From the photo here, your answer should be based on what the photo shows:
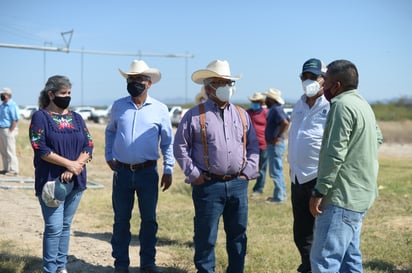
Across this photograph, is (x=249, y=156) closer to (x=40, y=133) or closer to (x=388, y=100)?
(x=40, y=133)

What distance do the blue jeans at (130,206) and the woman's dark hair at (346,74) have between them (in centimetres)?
224

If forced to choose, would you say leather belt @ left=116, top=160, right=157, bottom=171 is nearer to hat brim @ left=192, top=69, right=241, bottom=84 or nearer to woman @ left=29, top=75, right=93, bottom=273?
woman @ left=29, top=75, right=93, bottom=273

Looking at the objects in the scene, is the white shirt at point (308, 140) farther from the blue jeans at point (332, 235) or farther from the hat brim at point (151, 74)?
the hat brim at point (151, 74)

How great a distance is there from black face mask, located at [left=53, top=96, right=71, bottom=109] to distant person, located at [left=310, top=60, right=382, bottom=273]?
247 cm

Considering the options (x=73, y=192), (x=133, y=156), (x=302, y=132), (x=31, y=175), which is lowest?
(x=31, y=175)

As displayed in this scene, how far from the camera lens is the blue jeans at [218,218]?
4547 mm

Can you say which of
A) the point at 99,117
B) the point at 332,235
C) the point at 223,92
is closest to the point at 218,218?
the point at 223,92

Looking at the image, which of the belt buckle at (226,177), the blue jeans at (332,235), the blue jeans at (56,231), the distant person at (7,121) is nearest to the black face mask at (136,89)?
the blue jeans at (56,231)

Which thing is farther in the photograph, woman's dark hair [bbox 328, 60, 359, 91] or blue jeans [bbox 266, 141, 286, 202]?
blue jeans [bbox 266, 141, 286, 202]

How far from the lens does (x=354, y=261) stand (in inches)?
161

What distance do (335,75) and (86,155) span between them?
248cm

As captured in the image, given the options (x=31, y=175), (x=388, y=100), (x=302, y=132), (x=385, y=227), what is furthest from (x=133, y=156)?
(x=388, y=100)

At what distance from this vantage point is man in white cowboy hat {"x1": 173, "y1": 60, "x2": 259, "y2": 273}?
452 cm

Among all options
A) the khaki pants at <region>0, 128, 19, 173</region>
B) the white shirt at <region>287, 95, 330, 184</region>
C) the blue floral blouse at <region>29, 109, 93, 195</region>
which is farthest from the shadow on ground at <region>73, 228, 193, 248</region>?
the khaki pants at <region>0, 128, 19, 173</region>
